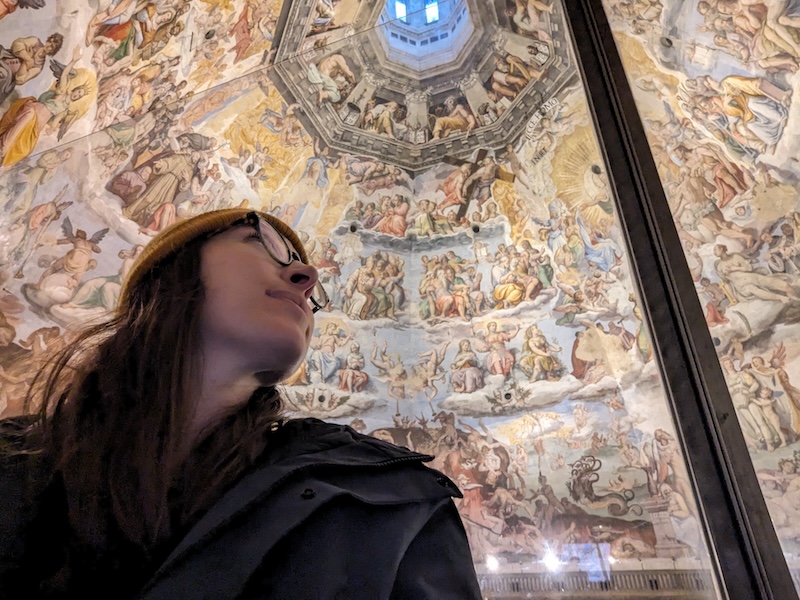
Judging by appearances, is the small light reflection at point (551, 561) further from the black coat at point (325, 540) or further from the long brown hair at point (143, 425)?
the black coat at point (325, 540)

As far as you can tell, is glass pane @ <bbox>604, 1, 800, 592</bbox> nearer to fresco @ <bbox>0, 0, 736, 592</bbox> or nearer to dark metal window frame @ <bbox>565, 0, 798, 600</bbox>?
fresco @ <bbox>0, 0, 736, 592</bbox>

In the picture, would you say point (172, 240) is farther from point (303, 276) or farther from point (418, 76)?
point (418, 76)

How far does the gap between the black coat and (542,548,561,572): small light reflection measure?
5.11 metres

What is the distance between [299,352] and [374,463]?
462 millimetres

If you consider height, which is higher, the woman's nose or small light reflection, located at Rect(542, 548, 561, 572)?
the woman's nose

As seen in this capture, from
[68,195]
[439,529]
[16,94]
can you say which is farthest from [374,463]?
[68,195]

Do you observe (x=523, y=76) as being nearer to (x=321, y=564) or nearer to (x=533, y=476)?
(x=533, y=476)

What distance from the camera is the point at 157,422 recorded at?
51.8 inches

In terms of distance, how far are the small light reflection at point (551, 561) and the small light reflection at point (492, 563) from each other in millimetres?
546

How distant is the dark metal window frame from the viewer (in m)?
2.09

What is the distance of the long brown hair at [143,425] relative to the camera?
3.71ft

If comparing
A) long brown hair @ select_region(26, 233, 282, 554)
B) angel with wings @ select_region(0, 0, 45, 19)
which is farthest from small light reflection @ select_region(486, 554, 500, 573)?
angel with wings @ select_region(0, 0, 45, 19)

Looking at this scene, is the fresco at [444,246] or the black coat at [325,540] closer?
the black coat at [325,540]

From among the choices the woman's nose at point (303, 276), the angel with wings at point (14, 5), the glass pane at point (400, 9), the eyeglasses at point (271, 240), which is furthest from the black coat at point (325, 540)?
the glass pane at point (400, 9)
